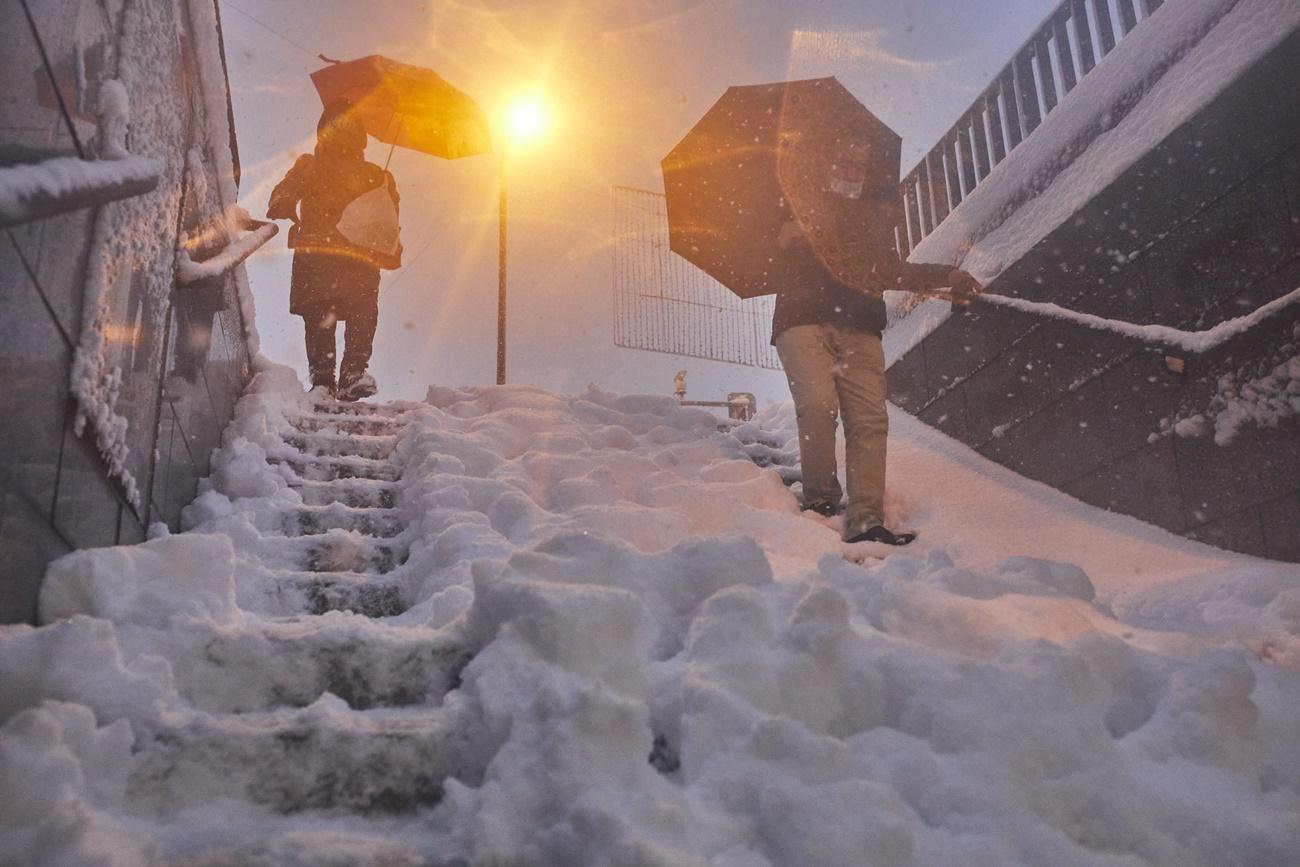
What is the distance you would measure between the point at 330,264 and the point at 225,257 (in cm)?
237

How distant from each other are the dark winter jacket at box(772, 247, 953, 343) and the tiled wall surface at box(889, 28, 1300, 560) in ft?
2.97

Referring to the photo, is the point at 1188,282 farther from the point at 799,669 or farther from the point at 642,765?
the point at 642,765

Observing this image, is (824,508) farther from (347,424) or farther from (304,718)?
(304,718)

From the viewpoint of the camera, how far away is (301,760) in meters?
1.68

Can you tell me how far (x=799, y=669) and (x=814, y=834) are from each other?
0.44 m

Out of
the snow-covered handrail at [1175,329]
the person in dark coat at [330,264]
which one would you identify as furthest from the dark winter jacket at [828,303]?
the person in dark coat at [330,264]

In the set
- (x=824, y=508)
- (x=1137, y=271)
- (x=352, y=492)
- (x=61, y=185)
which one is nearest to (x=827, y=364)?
(x=824, y=508)

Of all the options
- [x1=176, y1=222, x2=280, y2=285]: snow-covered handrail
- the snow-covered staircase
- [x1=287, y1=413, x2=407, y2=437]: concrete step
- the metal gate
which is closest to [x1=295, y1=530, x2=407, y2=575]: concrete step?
the snow-covered staircase

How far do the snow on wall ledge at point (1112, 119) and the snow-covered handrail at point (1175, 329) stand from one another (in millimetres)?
481

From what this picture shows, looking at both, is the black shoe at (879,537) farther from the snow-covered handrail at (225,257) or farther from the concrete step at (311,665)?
the snow-covered handrail at (225,257)

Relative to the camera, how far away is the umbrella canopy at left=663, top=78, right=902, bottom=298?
17.1 ft

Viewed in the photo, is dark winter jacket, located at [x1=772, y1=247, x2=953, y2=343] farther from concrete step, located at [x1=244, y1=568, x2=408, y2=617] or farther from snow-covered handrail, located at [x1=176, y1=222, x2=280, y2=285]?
snow-covered handrail, located at [x1=176, y1=222, x2=280, y2=285]

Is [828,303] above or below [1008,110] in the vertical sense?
below

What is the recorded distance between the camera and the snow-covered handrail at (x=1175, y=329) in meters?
3.31
